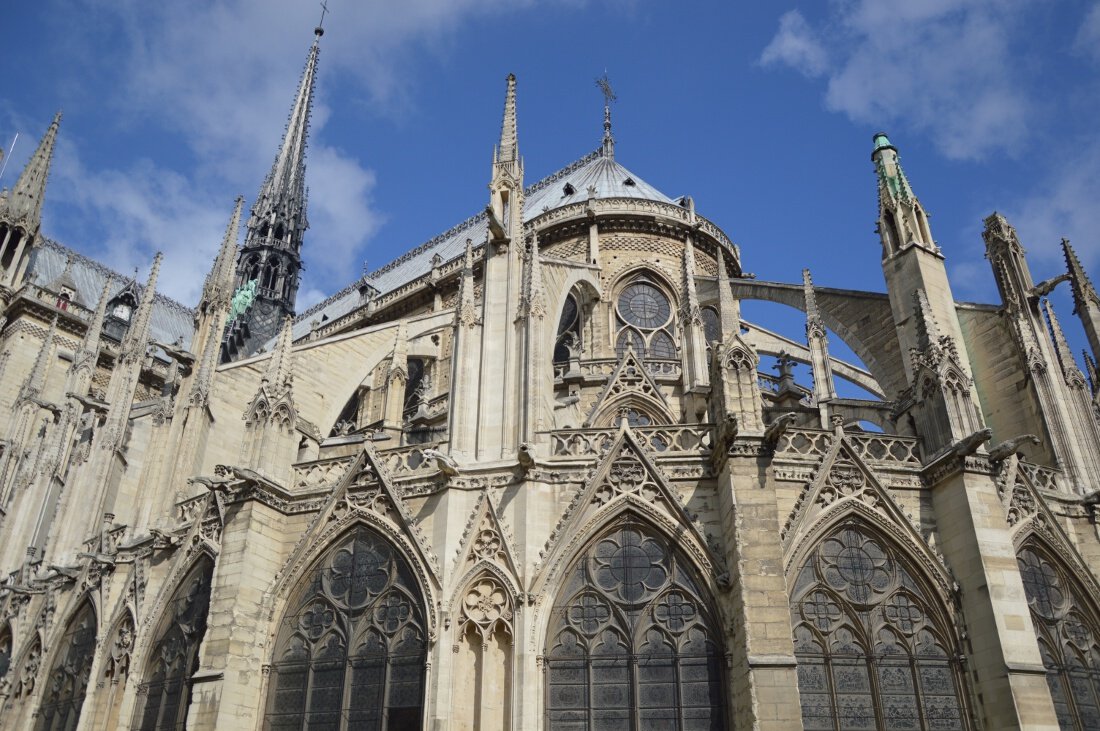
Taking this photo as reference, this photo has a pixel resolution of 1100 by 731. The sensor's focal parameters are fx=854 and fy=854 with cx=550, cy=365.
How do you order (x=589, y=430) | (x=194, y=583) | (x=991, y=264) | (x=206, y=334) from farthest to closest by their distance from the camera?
(x=206, y=334) < (x=991, y=264) < (x=194, y=583) < (x=589, y=430)

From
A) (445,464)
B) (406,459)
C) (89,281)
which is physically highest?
(89,281)

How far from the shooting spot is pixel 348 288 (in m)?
46.4

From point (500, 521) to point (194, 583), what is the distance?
5636mm

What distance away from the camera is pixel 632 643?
11617mm

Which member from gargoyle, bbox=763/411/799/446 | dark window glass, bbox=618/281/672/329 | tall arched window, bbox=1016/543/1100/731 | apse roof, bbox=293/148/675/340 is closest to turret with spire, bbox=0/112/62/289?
apse roof, bbox=293/148/675/340

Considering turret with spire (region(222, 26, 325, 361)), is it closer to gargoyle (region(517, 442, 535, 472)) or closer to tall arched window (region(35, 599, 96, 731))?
tall arched window (region(35, 599, 96, 731))

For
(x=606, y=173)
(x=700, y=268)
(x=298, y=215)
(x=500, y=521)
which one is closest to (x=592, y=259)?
(x=700, y=268)

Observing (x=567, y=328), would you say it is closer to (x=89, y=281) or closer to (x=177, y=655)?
(x=177, y=655)

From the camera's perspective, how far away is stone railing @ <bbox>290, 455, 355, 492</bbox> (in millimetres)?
13852

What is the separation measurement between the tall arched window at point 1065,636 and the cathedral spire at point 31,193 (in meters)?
37.9

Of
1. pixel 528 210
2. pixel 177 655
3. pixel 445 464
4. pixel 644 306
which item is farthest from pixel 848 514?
pixel 528 210

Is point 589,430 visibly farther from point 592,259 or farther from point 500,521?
point 592,259

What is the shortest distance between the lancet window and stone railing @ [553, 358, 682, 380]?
247 cm

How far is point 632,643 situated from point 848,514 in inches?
144
